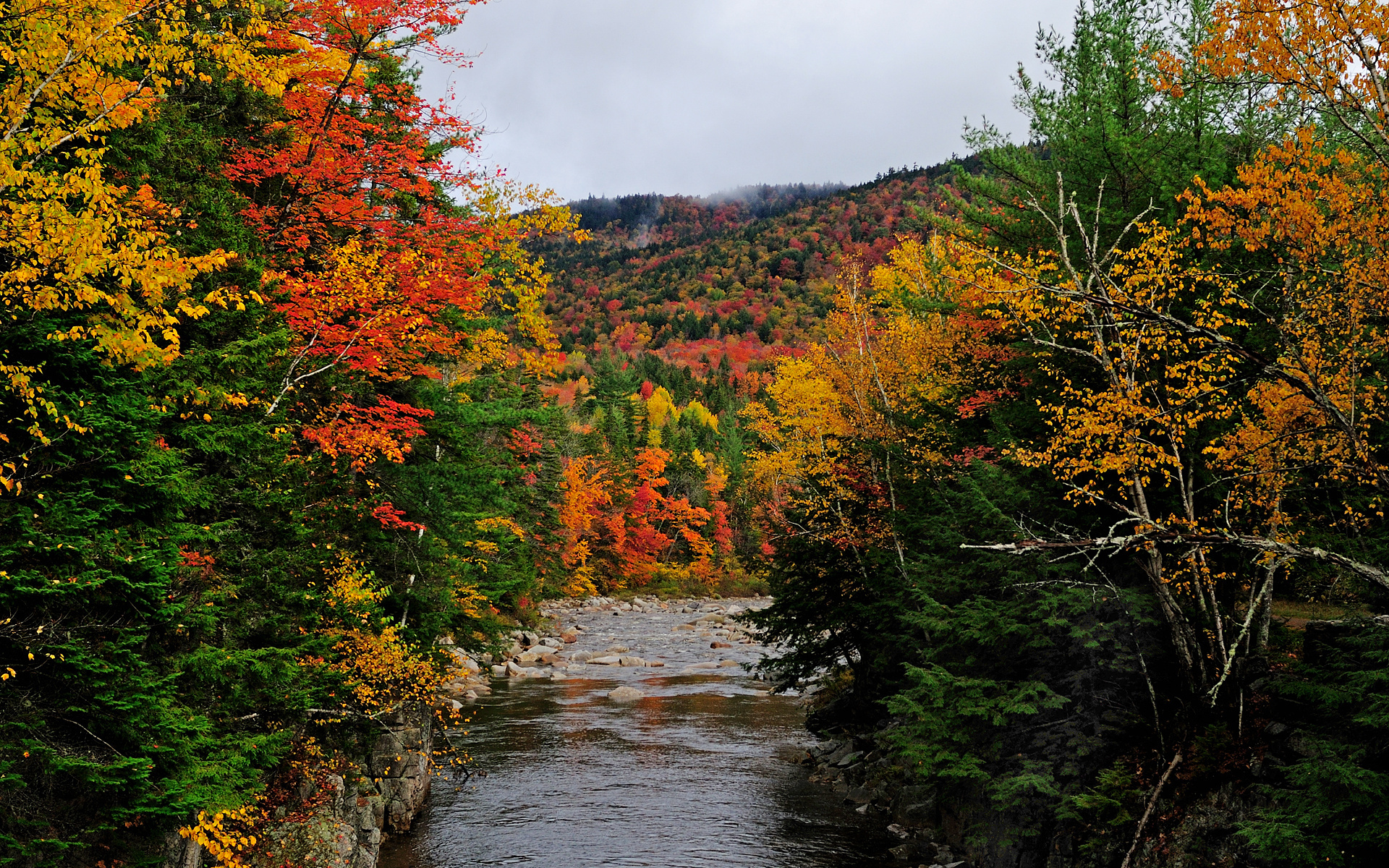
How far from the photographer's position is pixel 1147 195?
13.8 metres

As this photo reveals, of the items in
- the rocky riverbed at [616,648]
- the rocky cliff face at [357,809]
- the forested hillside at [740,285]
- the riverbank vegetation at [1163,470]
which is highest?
the forested hillside at [740,285]

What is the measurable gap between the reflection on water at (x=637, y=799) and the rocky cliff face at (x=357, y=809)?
0.67m

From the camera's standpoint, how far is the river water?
13867mm

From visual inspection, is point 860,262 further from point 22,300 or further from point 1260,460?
point 22,300

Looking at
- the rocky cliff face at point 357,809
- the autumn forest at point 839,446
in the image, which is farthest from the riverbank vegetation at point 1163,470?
the rocky cliff face at point 357,809

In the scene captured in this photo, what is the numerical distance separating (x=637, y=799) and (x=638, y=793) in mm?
331

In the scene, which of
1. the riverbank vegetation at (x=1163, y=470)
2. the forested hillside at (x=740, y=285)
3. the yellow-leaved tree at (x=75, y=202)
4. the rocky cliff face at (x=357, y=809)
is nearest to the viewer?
the yellow-leaved tree at (x=75, y=202)

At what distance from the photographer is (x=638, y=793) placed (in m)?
16.9

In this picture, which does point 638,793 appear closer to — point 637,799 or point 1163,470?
point 637,799

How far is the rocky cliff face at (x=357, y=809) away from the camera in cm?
976

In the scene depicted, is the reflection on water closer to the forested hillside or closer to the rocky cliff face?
the rocky cliff face

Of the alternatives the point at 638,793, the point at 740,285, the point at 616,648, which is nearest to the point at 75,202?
the point at 638,793

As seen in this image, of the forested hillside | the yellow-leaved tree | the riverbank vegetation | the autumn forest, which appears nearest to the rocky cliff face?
the autumn forest

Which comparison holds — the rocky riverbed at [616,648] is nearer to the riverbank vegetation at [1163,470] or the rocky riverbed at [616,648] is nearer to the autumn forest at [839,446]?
the autumn forest at [839,446]
